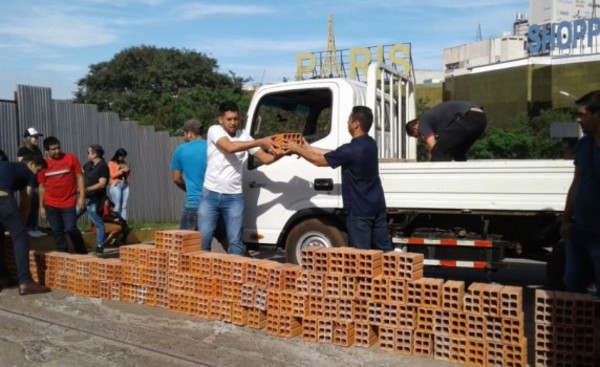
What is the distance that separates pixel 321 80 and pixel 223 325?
3130 mm

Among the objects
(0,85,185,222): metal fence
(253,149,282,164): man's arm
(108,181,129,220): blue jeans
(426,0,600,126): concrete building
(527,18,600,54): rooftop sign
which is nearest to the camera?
(253,149,282,164): man's arm

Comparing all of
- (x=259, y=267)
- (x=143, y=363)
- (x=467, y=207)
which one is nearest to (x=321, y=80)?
(x=467, y=207)

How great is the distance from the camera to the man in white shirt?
263 inches

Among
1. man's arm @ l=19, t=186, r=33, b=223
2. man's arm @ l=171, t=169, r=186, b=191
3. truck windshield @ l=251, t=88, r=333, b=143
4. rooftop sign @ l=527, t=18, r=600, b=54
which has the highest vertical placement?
rooftop sign @ l=527, t=18, r=600, b=54

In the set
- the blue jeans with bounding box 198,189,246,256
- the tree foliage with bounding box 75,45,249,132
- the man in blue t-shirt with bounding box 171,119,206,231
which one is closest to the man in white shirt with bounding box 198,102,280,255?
the blue jeans with bounding box 198,189,246,256

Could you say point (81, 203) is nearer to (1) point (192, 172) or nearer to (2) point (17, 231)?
(2) point (17, 231)

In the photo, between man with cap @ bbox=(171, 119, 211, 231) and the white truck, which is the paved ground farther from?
man with cap @ bbox=(171, 119, 211, 231)

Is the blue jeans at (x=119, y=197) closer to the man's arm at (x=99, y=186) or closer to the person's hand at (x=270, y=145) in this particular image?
the man's arm at (x=99, y=186)

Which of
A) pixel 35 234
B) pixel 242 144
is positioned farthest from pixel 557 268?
pixel 35 234

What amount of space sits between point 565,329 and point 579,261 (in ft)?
2.06

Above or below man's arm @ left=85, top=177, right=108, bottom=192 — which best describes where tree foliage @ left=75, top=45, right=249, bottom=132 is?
above

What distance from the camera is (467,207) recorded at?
21.6 ft

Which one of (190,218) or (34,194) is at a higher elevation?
(34,194)

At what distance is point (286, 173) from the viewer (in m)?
7.38
